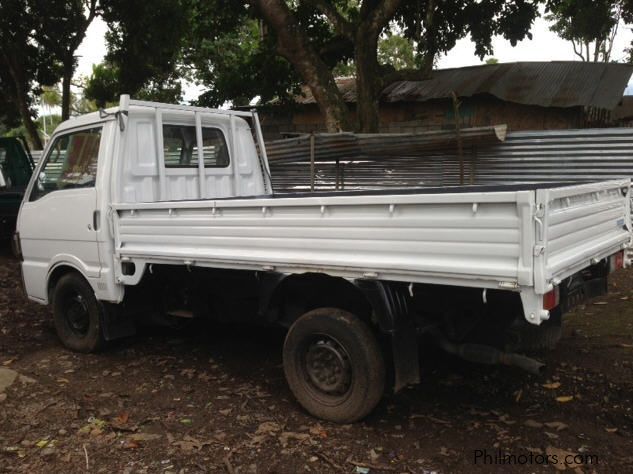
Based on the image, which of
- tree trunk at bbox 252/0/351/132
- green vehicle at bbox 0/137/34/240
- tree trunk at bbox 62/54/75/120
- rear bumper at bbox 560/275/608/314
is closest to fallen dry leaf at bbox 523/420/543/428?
rear bumper at bbox 560/275/608/314

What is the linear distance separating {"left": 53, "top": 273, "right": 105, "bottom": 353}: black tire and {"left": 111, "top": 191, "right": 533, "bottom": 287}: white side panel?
109 centimetres

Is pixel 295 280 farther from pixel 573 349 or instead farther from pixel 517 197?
pixel 573 349

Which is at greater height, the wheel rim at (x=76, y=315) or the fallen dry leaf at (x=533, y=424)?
the wheel rim at (x=76, y=315)

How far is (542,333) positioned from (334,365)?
143 centimetres

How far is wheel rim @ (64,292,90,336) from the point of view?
16.5 ft

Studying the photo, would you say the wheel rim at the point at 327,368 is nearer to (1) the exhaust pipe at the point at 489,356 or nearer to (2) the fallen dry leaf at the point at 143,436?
(1) the exhaust pipe at the point at 489,356

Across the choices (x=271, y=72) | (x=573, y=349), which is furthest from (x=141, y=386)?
(x=271, y=72)

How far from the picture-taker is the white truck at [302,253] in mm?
2785

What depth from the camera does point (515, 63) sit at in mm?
14328

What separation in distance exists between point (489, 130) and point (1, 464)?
6973 millimetres

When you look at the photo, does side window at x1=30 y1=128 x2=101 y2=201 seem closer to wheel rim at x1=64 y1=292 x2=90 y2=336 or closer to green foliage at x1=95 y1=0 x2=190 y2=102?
wheel rim at x1=64 y1=292 x2=90 y2=336

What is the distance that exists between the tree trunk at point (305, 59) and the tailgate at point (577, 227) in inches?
264

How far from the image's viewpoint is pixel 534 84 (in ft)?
43.5

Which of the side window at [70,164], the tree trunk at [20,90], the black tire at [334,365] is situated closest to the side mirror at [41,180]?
the side window at [70,164]
